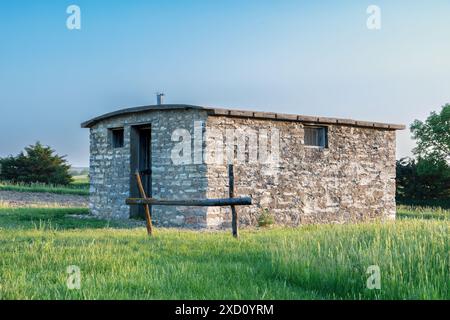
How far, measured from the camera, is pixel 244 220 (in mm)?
15359

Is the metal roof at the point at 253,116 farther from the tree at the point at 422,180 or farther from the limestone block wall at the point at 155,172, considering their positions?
the tree at the point at 422,180

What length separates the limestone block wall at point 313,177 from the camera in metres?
15.3

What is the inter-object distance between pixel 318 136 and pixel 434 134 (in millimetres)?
18407

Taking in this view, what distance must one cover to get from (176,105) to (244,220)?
3.80 meters

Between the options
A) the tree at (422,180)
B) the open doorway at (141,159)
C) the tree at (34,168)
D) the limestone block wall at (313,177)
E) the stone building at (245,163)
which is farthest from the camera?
the tree at (34,168)

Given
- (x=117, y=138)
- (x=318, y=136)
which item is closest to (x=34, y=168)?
(x=117, y=138)

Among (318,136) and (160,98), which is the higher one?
(160,98)

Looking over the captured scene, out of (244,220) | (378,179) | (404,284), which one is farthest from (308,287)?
(378,179)

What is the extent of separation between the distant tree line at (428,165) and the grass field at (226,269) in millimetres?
24157

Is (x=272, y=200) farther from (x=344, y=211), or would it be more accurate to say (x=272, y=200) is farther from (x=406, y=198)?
(x=406, y=198)

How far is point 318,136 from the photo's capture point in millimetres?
17641

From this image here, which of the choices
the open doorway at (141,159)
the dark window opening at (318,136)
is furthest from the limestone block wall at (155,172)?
the dark window opening at (318,136)

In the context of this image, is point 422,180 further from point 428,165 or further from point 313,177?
point 313,177

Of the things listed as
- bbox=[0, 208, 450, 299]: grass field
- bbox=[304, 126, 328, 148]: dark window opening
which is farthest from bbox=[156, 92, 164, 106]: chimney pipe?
bbox=[0, 208, 450, 299]: grass field
